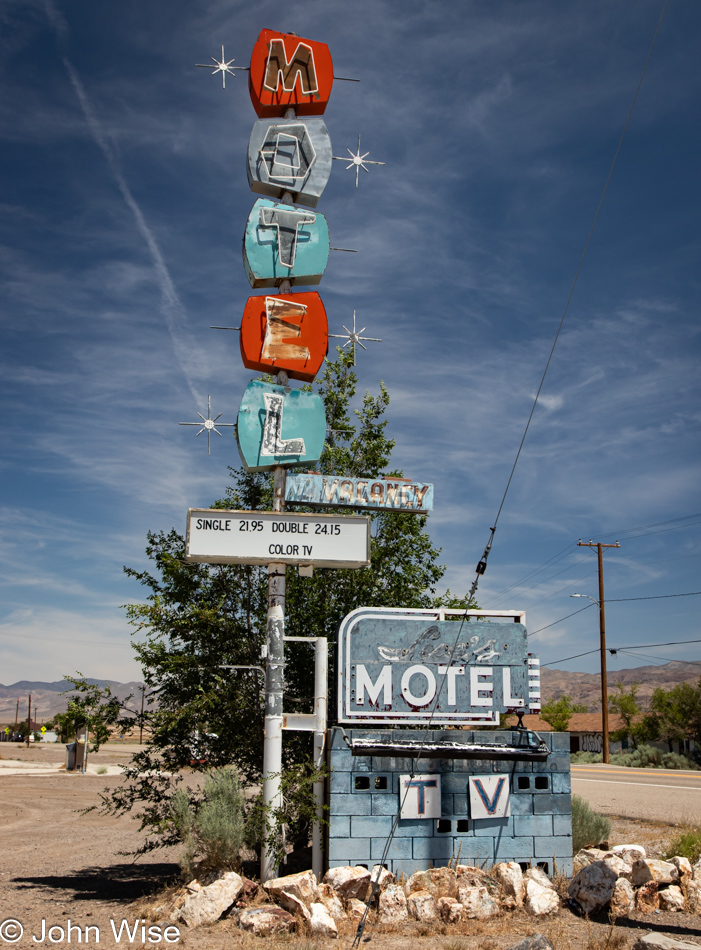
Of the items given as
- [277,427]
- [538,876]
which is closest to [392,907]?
[538,876]

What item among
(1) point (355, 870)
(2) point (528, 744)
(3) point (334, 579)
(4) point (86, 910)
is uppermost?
(3) point (334, 579)

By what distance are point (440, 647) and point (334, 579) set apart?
3.05 m

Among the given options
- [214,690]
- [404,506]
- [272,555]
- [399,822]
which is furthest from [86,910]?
[404,506]

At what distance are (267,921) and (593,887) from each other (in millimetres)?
4116

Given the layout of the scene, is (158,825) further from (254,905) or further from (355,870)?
(355,870)

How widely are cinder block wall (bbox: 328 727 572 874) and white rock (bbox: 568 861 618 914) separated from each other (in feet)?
3.50

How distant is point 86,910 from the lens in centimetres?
1042

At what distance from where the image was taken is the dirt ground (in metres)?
8.80

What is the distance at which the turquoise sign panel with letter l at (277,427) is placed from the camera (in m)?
12.0

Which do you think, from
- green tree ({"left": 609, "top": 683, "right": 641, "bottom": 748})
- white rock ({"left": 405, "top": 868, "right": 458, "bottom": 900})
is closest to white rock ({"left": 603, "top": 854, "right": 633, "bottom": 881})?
white rock ({"left": 405, "top": 868, "right": 458, "bottom": 900})

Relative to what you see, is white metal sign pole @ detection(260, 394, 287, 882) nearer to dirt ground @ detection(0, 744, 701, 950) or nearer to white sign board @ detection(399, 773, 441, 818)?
dirt ground @ detection(0, 744, 701, 950)

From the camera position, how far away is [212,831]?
10.5 metres

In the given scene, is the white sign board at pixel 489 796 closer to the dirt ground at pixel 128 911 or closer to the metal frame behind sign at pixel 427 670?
the metal frame behind sign at pixel 427 670

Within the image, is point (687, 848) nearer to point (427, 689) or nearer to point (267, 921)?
point (427, 689)
